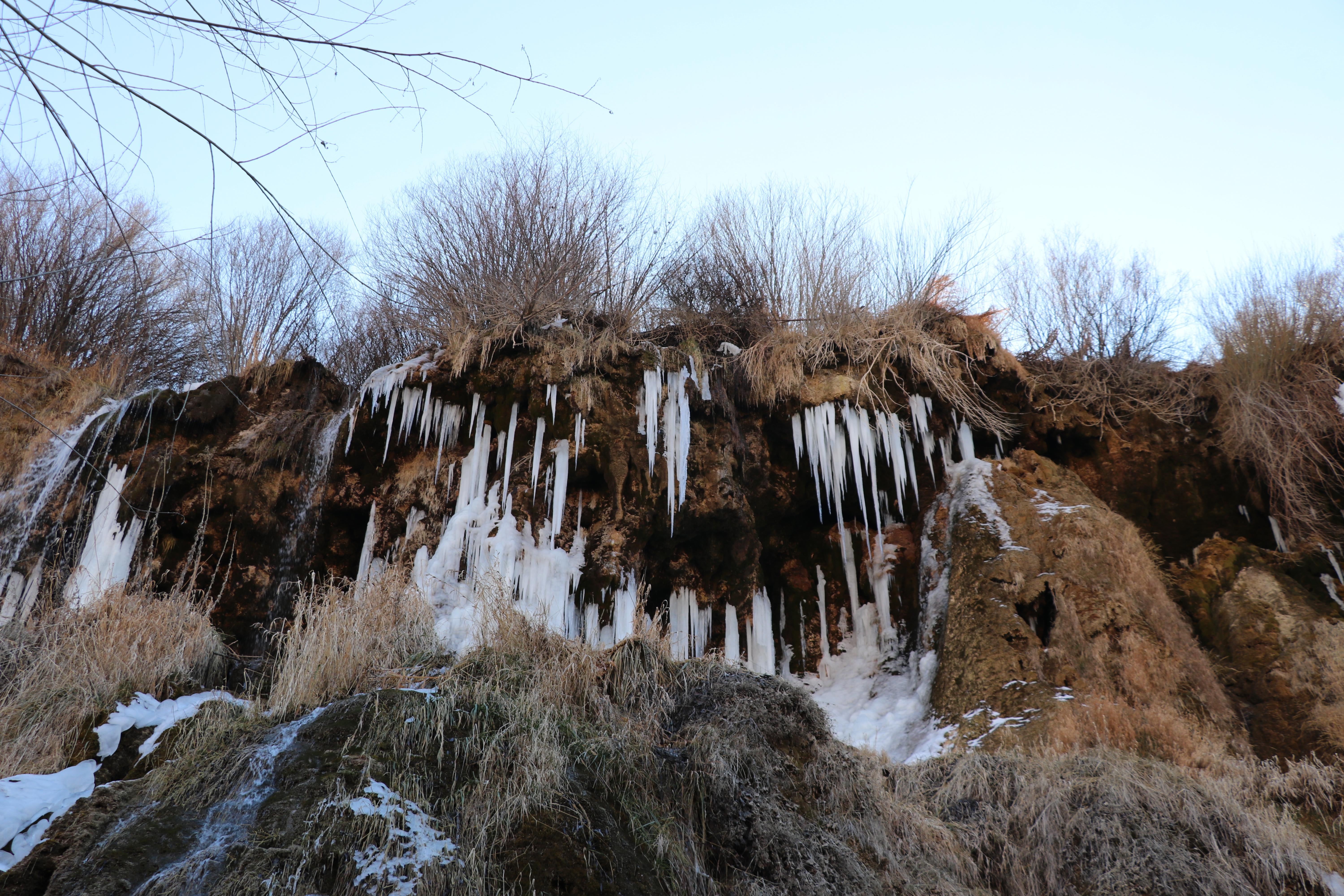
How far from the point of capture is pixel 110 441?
29.7 feet

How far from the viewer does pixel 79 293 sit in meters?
11.7

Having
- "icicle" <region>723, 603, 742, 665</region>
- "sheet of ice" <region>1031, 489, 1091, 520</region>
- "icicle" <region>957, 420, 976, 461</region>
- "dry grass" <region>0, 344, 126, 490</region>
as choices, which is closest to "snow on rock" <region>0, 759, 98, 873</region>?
"icicle" <region>723, 603, 742, 665</region>

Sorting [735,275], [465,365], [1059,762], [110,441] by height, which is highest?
[735,275]

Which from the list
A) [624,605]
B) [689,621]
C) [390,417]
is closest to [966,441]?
[689,621]

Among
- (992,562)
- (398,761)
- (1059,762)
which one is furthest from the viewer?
(992,562)

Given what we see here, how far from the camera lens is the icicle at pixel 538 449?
27.4ft

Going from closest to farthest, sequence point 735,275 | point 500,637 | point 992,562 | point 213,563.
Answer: point 500,637, point 992,562, point 213,563, point 735,275

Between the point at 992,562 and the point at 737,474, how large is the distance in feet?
9.07

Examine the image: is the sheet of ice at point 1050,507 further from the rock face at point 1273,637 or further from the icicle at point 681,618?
the icicle at point 681,618

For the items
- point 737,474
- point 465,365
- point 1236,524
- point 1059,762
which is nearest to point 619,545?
point 737,474

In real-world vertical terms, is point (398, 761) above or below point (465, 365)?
below

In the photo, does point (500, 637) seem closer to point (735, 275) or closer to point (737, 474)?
point (737, 474)

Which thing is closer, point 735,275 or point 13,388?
point 13,388

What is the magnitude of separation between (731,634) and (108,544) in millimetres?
6328
